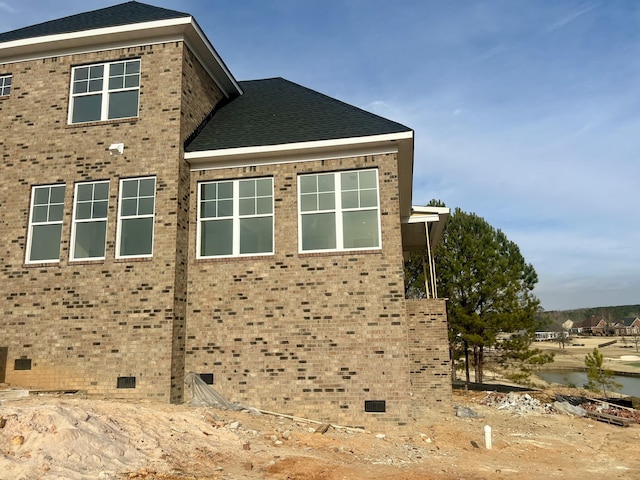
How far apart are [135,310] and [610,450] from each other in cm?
1147

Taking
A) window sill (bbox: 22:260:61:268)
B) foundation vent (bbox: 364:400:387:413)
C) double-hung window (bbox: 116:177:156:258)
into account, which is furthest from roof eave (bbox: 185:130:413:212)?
foundation vent (bbox: 364:400:387:413)

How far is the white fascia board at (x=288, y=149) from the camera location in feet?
35.4

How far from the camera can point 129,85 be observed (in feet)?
38.9

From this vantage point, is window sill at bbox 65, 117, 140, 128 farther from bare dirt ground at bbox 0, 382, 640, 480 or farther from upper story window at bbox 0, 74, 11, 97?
bare dirt ground at bbox 0, 382, 640, 480

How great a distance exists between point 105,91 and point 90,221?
3.41 metres

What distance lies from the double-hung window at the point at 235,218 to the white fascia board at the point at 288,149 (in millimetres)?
584

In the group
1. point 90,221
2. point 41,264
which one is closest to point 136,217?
point 90,221

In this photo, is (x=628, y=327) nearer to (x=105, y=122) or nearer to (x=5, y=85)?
(x=105, y=122)

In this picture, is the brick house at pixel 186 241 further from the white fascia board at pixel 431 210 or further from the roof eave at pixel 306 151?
the white fascia board at pixel 431 210

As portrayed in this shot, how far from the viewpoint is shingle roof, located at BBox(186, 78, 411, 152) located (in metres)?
11.2

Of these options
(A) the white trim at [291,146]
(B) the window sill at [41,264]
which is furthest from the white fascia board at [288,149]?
(B) the window sill at [41,264]

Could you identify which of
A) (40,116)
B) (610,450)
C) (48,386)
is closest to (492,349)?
(610,450)

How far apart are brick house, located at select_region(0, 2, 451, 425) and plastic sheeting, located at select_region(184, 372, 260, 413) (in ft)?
0.73

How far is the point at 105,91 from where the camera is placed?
11.9 metres
